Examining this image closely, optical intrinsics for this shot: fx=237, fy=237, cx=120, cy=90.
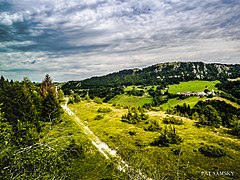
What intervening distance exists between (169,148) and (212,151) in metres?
4.43

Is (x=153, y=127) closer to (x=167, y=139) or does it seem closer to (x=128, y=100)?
(x=167, y=139)

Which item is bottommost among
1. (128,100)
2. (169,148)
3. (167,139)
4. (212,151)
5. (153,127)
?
(128,100)

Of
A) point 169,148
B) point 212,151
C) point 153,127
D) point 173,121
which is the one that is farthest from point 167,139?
point 173,121

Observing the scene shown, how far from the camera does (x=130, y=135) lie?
1214 inches

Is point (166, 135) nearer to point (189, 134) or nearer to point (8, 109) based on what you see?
point (189, 134)

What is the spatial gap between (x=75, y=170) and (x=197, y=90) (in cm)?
12699

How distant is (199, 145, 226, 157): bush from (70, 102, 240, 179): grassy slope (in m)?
0.50

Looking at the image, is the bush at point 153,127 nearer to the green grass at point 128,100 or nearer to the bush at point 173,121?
the bush at point 173,121

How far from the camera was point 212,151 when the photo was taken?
23453 mm

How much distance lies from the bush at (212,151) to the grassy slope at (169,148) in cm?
50

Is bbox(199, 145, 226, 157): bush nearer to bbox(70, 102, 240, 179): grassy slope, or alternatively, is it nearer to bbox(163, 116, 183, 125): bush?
A: bbox(70, 102, 240, 179): grassy slope

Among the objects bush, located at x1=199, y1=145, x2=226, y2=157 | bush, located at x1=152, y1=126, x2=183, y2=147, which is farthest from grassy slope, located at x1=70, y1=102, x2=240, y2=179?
bush, located at x1=152, y1=126, x2=183, y2=147

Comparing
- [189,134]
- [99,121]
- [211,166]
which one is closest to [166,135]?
[189,134]

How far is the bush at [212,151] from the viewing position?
23150 mm
